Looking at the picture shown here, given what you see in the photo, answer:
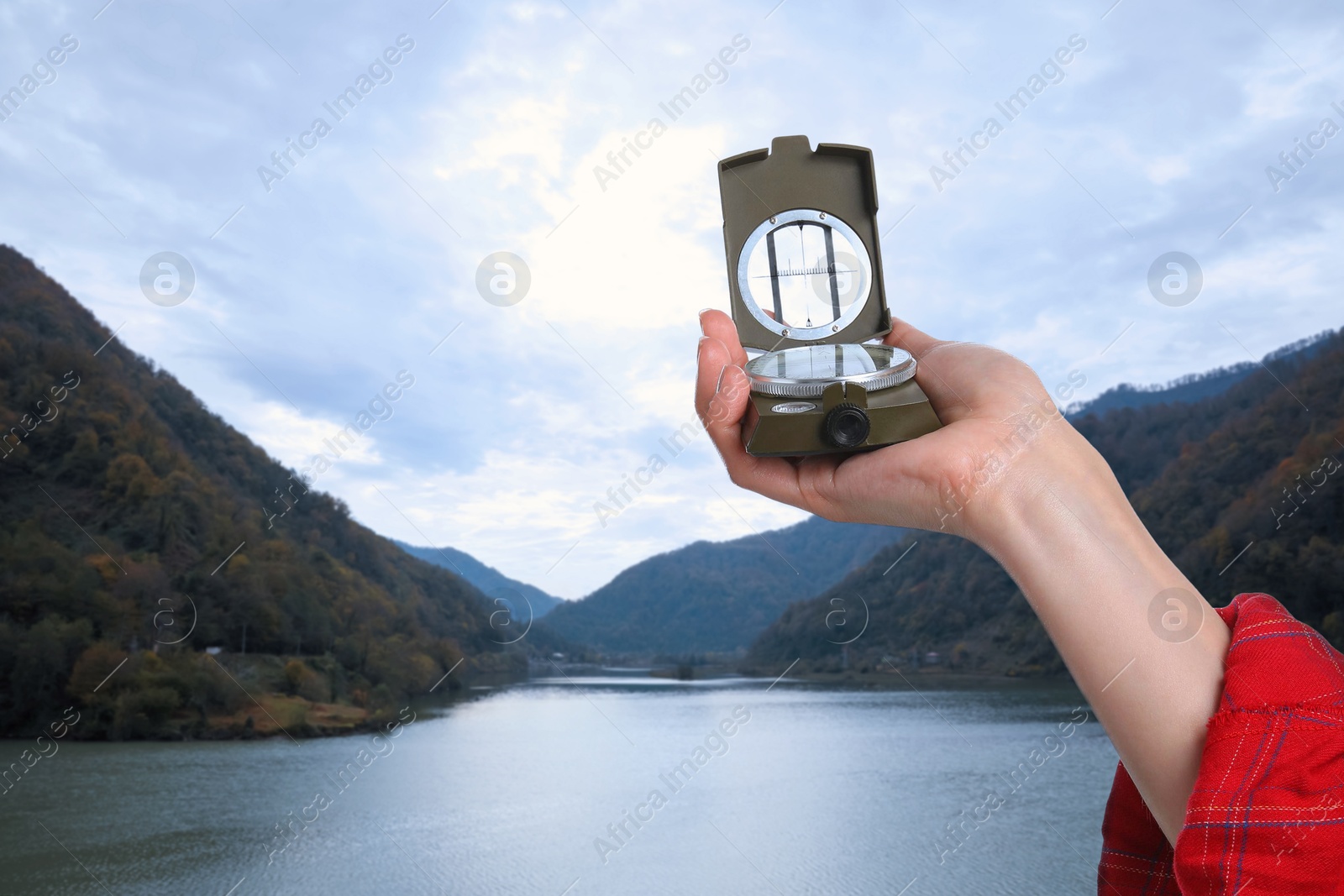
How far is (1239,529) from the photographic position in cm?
5578

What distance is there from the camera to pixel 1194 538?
6081 centimetres

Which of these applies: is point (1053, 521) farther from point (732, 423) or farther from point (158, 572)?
point (158, 572)

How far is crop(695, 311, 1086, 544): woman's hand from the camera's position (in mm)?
1508

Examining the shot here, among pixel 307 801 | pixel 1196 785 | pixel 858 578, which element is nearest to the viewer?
pixel 1196 785

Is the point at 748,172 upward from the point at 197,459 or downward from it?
downward

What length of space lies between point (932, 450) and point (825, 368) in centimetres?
52

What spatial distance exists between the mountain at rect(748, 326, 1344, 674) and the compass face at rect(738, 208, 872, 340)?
3309cm

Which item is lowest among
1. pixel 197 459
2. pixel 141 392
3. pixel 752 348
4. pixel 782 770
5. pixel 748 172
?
pixel 782 770

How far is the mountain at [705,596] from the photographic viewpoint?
386ft

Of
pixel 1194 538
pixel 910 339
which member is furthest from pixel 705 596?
pixel 910 339

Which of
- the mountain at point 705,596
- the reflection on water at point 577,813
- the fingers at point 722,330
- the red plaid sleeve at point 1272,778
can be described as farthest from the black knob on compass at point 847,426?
the mountain at point 705,596

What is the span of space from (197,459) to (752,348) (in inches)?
3569

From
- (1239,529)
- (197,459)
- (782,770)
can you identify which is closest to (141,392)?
(197,459)

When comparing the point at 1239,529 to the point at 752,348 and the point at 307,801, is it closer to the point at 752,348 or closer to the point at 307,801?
the point at 307,801
